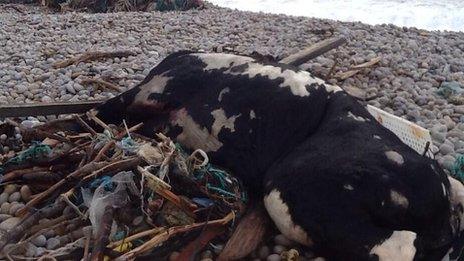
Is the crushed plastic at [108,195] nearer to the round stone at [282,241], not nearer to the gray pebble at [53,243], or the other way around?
the gray pebble at [53,243]

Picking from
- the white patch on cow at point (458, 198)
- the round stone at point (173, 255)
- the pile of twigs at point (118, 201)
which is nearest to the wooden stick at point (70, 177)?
the pile of twigs at point (118, 201)

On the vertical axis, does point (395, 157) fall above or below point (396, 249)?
above

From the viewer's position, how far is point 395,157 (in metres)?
2.64

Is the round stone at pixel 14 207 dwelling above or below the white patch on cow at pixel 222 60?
below

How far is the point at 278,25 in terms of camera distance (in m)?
7.78

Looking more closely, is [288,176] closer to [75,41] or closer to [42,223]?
[42,223]

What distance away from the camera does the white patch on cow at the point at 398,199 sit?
248cm

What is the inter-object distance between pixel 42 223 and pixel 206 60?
4.94ft

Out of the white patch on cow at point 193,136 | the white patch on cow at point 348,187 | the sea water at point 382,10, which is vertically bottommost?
the sea water at point 382,10

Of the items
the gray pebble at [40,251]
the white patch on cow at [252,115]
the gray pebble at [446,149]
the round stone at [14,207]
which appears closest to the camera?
the gray pebble at [40,251]

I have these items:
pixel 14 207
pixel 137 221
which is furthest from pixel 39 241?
pixel 137 221

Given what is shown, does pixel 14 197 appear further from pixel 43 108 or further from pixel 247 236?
pixel 247 236

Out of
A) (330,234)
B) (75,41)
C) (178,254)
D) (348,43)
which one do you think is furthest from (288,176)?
(75,41)

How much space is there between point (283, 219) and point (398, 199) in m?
0.52
